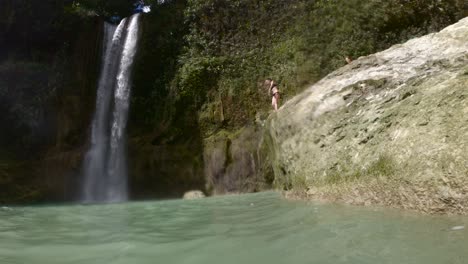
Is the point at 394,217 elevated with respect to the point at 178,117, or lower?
lower

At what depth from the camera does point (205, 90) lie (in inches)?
569

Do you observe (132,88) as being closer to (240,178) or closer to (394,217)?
(240,178)

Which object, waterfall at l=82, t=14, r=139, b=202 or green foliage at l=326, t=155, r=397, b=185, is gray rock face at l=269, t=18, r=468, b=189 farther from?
waterfall at l=82, t=14, r=139, b=202

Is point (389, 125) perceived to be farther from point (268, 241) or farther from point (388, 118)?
point (268, 241)

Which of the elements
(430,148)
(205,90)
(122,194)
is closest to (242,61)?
(205,90)

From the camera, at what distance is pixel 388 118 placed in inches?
168

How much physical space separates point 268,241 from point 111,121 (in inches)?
507

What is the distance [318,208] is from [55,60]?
16470mm

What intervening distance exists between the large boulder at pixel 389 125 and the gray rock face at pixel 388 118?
10mm

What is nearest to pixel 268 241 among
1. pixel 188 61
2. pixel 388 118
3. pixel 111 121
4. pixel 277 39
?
pixel 388 118

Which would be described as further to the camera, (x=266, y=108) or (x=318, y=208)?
(x=266, y=108)

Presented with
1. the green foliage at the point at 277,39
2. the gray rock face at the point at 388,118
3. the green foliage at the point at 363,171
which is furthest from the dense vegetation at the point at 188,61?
the green foliage at the point at 363,171

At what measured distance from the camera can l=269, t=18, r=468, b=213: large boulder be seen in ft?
10.7

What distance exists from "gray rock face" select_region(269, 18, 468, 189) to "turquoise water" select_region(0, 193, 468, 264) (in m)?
0.51
